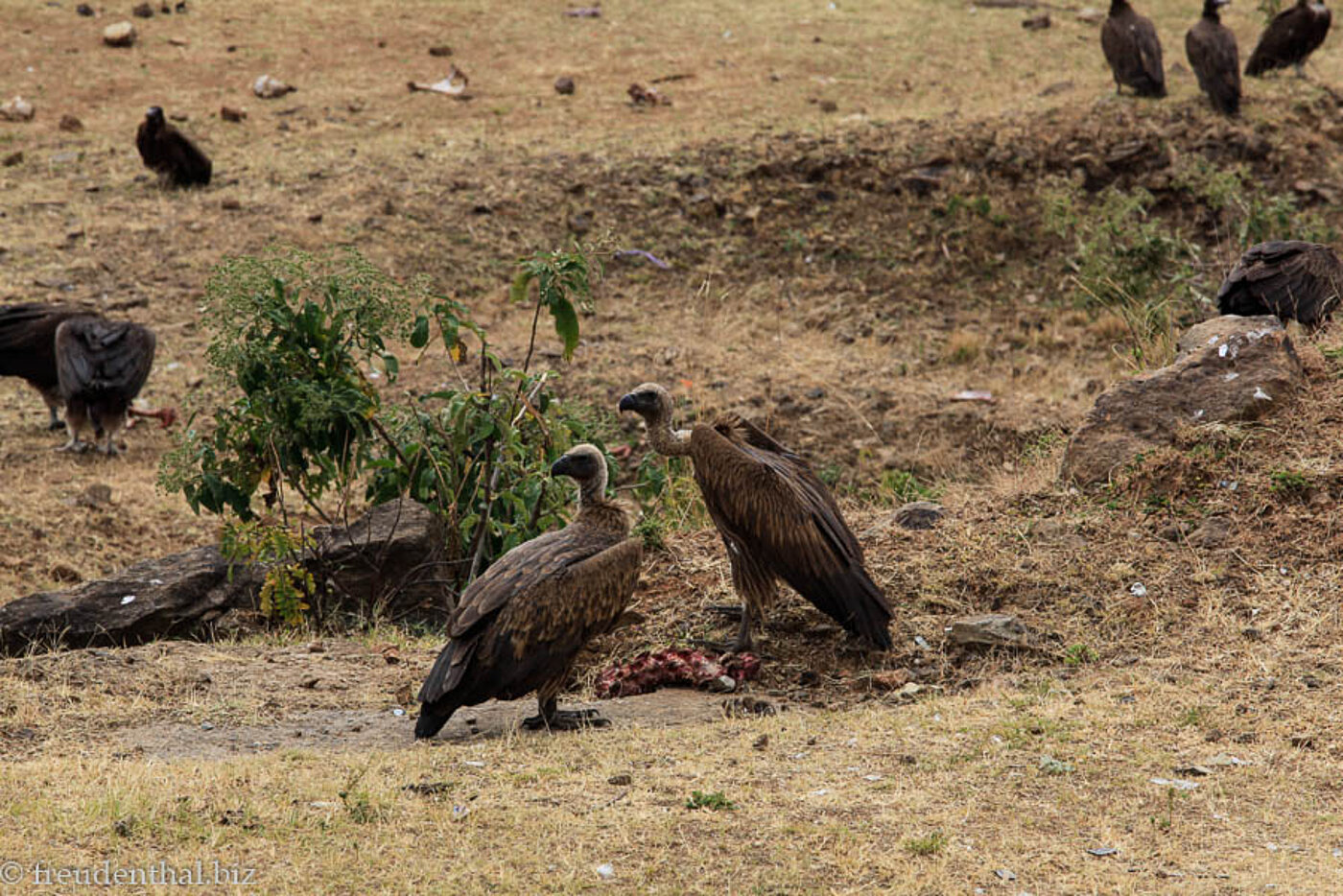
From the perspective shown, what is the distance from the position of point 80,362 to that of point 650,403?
6003 millimetres

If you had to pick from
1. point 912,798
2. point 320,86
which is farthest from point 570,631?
point 320,86

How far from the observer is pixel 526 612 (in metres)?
5.66

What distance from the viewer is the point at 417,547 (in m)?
8.12

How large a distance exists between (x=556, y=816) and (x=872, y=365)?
8.05 m

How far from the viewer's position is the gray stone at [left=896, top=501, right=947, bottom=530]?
785 cm

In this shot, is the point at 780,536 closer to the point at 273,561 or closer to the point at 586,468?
the point at 586,468

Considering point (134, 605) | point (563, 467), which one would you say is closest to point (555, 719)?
point (563, 467)

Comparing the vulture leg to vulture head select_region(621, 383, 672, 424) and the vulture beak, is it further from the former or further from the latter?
vulture head select_region(621, 383, 672, 424)

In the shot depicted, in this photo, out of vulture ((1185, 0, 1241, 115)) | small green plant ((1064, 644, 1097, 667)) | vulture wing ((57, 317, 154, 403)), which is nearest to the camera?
small green plant ((1064, 644, 1097, 667))

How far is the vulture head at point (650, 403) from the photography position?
6.76 metres

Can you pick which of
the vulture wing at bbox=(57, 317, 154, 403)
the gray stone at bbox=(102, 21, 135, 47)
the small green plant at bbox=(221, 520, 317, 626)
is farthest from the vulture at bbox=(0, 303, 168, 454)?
the gray stone at bbox=(102, 21, 135, 47)

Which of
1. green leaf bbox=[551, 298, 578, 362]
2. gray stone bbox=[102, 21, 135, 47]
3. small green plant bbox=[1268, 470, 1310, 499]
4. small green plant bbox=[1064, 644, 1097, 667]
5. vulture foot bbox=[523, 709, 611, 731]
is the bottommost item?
vulture foot bbox=[523, 709, 611, 731]

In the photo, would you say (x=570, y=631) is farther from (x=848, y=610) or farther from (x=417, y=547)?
(x=417, y=547)

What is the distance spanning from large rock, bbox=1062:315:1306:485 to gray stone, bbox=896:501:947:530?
0.77 meters
